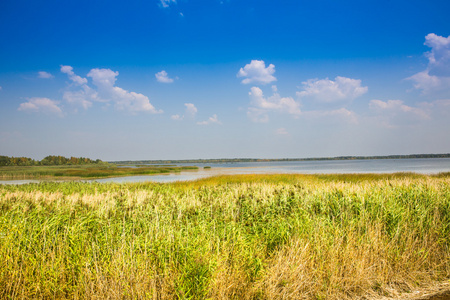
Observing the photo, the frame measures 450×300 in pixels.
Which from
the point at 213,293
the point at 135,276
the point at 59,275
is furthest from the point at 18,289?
the point at 213,293

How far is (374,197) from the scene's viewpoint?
826 centimetres

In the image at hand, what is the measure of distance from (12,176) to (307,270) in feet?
195

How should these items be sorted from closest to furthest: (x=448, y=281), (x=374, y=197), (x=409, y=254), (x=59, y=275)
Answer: (x=59, y=275), (x=448, y=281), (x=409, y=254), (x=374, y=197)

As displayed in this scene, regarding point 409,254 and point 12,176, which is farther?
point 12,176

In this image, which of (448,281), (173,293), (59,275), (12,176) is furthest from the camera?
(12,176)

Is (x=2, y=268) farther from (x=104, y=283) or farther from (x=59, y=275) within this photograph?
(x=104, y=283)

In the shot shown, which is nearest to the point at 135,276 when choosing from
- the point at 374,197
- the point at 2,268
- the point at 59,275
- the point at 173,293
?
the point at 173,293

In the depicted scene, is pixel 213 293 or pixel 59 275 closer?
pixel 213 293

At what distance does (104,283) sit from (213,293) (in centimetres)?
170

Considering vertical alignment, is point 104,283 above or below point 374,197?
below

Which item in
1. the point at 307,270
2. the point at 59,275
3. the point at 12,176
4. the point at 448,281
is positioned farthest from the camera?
the point at 12,176

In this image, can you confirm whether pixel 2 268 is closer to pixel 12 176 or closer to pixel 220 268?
pixel 220 268

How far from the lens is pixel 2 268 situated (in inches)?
166

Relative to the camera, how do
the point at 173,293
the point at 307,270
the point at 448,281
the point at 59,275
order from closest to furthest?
1. the point at 173,293
2. the point at 59,275
3. the point at 307,270
4. the point at 448,281
